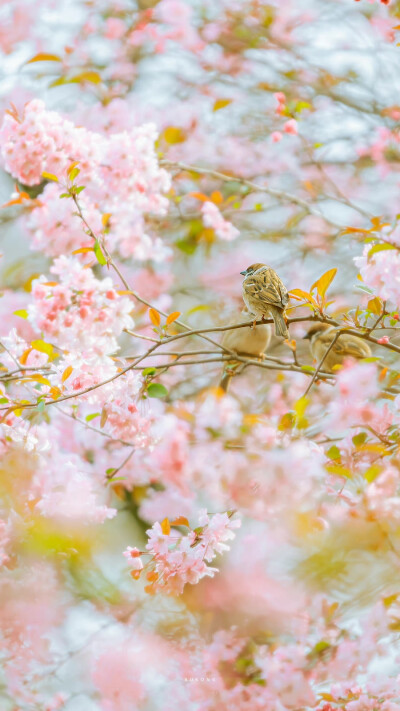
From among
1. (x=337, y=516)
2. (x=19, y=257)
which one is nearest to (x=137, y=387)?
(x=337, y=516)

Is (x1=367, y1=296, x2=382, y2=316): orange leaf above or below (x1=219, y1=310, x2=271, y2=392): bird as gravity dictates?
above

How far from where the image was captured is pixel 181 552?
2.34m

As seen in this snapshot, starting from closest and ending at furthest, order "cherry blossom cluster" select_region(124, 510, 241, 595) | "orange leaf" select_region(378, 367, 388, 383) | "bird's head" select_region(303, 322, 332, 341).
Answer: "orange leaf" select_region(378, 367, 388, 383) → "cherry blossom cluster" select_region(124, 510, 241, 595) → "bird's head" select_region(303, 322, 332, 341)

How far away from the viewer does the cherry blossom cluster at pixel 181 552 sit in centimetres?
231

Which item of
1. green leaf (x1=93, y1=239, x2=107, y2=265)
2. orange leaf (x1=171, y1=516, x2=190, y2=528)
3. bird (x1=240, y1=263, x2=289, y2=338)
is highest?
green leaf (x1=93, y1=239, x2=107, y2=265)

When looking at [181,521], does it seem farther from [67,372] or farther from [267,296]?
[267,296]

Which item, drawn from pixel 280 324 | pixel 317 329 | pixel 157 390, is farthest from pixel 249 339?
pixel 157 390

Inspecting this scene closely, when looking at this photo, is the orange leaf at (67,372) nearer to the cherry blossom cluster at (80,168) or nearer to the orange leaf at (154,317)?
the orange leaf at (154,317)

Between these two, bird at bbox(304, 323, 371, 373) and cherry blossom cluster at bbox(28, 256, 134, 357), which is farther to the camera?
bird at bbox(304, 323, 371, 373)

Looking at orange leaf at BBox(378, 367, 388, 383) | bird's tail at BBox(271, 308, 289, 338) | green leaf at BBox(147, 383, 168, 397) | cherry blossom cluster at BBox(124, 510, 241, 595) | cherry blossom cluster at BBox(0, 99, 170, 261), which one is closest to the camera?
orange leaf at BBox(378, 367, 388, 383)

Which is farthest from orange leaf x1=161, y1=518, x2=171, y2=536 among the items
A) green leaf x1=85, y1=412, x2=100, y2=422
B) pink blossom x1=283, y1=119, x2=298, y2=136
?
pink blossom x1=283, y1=119, x2=298, y2=136

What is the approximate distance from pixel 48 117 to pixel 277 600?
10.1 ft

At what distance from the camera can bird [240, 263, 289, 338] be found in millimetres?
2637

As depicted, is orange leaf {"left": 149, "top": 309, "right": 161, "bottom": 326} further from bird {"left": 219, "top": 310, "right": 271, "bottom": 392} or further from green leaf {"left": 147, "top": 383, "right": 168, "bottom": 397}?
bird {"left": 219, "top": 310, "right": 271, "bottom": 392}
